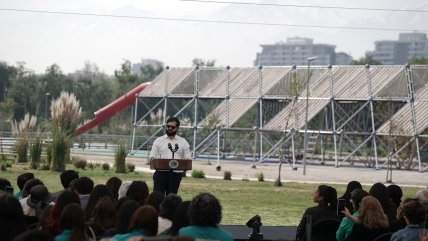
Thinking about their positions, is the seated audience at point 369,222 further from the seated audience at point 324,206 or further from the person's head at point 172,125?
the person's head at point 172,125

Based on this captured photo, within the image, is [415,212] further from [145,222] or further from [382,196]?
[145,222]

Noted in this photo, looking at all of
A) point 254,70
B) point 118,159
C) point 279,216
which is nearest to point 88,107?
point 254,70

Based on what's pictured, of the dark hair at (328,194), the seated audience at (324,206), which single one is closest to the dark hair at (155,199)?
the seated audience at (324,206)

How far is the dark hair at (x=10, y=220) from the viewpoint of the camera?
875 centimetres

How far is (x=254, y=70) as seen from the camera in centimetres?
5200

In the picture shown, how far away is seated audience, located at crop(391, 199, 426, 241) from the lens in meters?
10.1

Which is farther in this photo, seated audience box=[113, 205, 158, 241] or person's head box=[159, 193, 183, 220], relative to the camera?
person's head box=[159, 193, 183, 220]

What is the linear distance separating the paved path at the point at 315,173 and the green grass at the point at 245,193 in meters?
3.62

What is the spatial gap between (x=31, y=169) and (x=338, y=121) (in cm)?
1991

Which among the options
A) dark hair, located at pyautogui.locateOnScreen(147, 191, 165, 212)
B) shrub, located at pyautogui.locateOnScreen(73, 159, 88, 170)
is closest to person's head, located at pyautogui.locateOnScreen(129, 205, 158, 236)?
dark hair, located at pyautogui.locateOnScreen(147, 191, 165, 212)

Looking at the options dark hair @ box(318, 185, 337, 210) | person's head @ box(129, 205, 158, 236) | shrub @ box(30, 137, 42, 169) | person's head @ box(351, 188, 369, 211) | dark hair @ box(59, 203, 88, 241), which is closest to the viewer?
dark hair @ box(59, 203, 88, 241)

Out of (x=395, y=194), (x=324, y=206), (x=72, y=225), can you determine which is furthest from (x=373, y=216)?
(x=72, y=225)

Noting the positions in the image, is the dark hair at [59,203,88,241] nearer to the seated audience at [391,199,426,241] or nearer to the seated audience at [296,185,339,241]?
the seated audience at [391,199,426,241]

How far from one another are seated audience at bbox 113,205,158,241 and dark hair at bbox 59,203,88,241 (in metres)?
0.57
